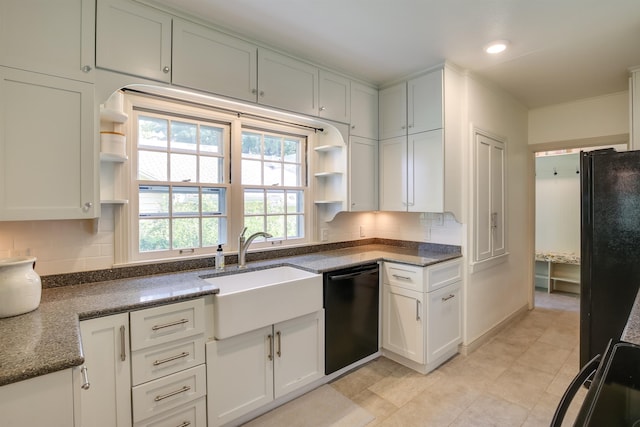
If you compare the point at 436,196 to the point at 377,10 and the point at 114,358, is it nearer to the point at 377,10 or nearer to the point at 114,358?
the point at 377,10

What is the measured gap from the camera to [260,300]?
191cm

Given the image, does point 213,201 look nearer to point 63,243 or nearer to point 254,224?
point 254,224

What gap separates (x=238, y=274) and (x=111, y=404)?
100 centimetres

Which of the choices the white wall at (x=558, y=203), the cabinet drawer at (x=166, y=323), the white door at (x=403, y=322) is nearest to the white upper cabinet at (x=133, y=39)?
the cabinet drawer at (x=166, y=323)

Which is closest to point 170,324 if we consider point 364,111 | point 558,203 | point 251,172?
point 251,172

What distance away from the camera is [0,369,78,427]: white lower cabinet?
86 cm

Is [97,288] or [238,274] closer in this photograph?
[97,288]

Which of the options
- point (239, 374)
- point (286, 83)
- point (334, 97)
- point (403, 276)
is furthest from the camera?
point (334, 97)

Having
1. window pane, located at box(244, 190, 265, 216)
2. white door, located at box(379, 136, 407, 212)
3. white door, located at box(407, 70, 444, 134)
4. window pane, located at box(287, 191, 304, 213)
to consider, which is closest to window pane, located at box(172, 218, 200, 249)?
window pane, located at box(244, 190, 265, 216)

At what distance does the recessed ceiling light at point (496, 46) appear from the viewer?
2312mm

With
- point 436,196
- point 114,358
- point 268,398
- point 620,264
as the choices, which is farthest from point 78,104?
point 620,264

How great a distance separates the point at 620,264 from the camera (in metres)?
2.19

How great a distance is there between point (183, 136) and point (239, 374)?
A: 5.47 feet

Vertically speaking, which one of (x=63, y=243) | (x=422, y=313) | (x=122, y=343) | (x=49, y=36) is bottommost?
(x=422, y=313)
